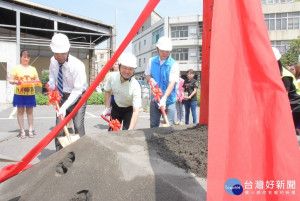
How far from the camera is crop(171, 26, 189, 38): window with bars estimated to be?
100 ft

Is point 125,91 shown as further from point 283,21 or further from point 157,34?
point 157,34

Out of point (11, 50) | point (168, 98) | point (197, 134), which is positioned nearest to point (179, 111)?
point (168, 98)

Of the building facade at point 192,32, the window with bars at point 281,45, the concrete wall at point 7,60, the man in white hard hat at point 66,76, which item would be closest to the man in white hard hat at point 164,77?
the man in white hard hat at point 66,76

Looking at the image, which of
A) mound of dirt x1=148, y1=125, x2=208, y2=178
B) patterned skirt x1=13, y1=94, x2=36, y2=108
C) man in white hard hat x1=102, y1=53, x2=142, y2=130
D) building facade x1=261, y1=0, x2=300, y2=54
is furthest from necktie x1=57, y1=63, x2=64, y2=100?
building facade x1=261, y1=0, x2=300, y2=54

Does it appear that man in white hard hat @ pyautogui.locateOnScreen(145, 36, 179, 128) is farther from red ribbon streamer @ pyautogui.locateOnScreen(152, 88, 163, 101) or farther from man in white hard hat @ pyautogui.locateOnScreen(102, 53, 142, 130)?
man in white hard hat @ pyautogui.locateOnScreen(102, 53, 142, 130)

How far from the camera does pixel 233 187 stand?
1.08 meters

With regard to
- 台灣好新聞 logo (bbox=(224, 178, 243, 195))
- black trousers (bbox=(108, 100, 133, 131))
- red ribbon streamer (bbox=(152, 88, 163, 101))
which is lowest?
台灣好新聞 logo (bbox=(224, 178, 243, 195))

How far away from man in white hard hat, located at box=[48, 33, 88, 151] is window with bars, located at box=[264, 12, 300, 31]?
2568cm

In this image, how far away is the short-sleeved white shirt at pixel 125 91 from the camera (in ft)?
10.3

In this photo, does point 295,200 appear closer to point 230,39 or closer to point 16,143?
point 230,39

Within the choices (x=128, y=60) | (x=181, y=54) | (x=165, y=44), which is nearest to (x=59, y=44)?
(x=128, y=60)

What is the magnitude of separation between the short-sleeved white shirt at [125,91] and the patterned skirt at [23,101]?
2140 mm

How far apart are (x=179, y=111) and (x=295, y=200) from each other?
19.0ft

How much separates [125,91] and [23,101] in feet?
8.16
